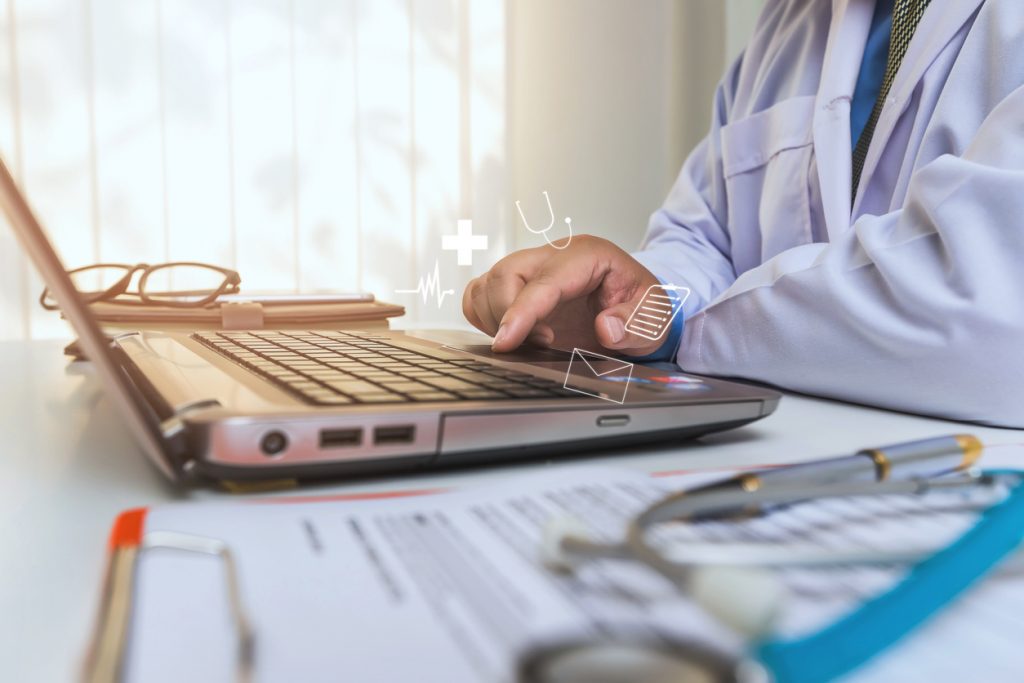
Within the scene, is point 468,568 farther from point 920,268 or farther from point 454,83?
point 454,83

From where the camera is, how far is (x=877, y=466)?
287 millimetres

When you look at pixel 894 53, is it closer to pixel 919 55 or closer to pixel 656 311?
pixel 919 55

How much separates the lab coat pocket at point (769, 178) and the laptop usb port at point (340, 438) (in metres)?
0.73

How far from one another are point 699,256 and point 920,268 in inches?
20.4

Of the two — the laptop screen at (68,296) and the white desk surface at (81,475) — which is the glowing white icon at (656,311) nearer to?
the white desk surface at (81,475)

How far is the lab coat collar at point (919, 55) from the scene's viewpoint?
0.73 m

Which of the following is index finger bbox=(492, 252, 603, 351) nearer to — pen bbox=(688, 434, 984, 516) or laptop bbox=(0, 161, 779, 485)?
laptop bbox=(0, 161, 779, 485)

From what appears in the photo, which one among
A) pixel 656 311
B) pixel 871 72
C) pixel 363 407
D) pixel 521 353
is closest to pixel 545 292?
pixel 521 353

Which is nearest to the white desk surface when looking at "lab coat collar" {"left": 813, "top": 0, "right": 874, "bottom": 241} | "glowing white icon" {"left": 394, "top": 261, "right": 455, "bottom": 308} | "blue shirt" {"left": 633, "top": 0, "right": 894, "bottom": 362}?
"lab coat collar" {"left": 813, "top": 0, "right": 874, "bottom": 241}

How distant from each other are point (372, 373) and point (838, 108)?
67cm

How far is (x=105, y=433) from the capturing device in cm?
46

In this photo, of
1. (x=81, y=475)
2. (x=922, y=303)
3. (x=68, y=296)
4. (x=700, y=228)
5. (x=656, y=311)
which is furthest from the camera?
(x=700, y=228)

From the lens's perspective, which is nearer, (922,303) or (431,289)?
(922,303)

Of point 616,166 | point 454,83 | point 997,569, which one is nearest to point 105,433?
point 997,569
